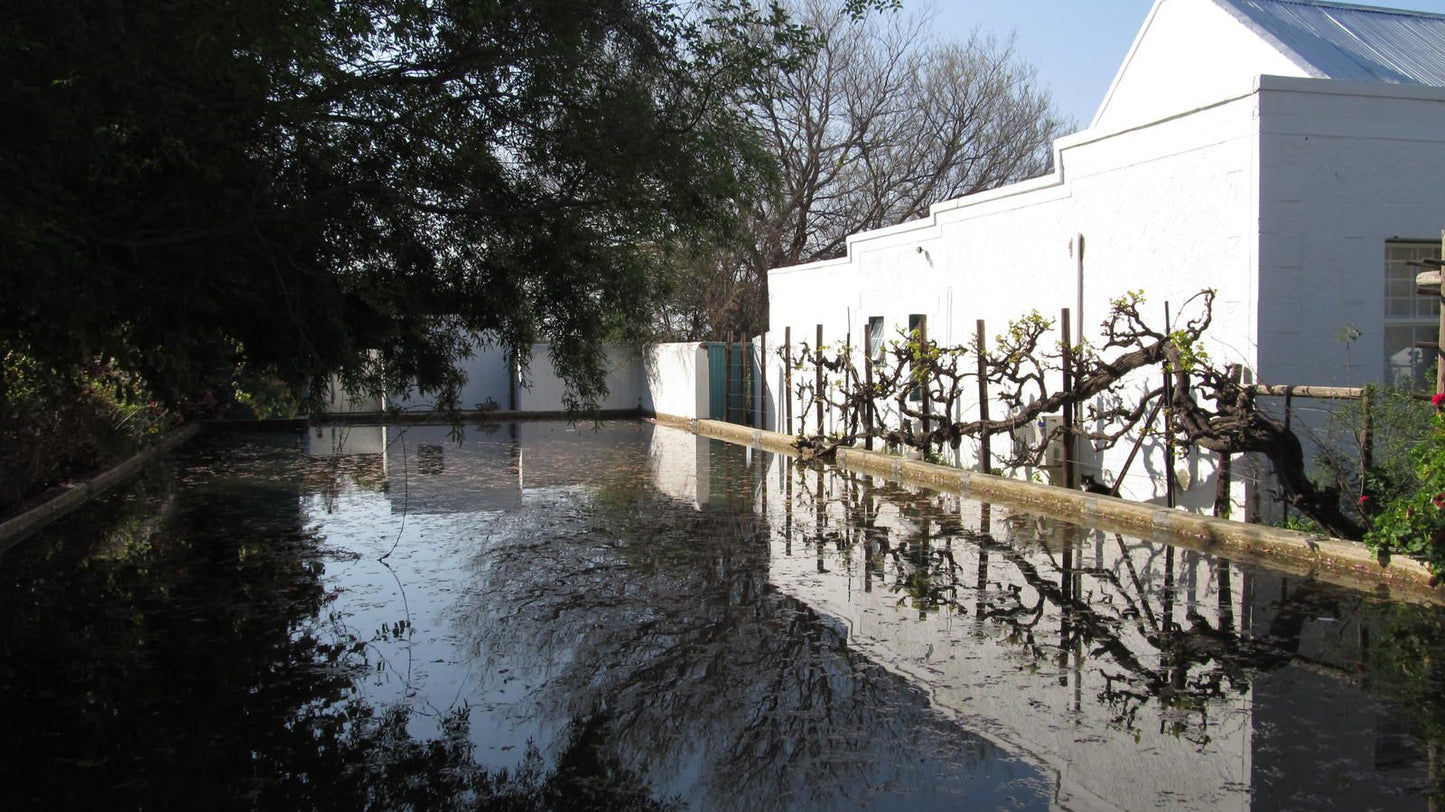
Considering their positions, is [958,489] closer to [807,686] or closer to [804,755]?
[807,686]

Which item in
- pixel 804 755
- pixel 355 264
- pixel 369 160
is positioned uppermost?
pixel 369 160

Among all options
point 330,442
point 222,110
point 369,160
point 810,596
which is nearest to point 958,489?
point 810,596

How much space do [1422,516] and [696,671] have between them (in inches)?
209

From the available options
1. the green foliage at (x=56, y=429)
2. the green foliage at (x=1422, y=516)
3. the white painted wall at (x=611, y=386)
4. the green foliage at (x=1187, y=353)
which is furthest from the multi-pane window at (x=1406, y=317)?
the white painted wall at (x=611, y=386)

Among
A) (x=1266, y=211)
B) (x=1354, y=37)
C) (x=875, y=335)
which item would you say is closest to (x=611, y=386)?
(x=875, y=335)

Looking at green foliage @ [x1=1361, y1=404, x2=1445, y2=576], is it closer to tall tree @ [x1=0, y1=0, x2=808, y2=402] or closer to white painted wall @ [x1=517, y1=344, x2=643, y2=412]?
tall tree @ [x1=0, y1=0, x2=808, y2=402]

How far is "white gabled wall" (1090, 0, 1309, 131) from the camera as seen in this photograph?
15969mm

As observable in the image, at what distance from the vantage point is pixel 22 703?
20.7 feet

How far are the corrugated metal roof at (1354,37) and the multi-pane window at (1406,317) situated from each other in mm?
3332

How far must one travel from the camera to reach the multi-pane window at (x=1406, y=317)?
1181 cm

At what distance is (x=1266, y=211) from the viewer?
11.3 meters

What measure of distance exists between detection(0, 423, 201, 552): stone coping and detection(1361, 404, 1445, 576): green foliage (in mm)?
12049

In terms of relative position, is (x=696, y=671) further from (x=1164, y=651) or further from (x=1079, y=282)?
(x=1079, y=282)

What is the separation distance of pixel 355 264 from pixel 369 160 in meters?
0.64
